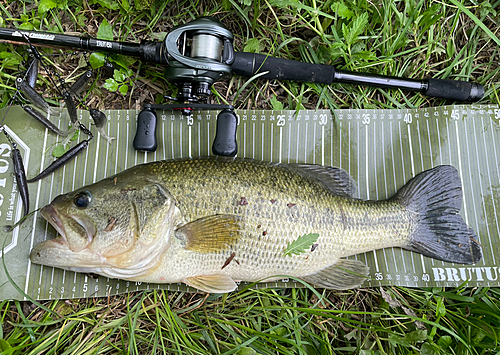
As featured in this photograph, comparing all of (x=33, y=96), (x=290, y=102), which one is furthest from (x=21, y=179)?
(x=290, y=102)

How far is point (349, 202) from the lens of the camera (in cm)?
224

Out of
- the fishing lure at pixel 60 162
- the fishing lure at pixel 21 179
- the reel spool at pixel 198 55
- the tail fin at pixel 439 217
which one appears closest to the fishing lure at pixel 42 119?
the fishing lure at pixel 60 162

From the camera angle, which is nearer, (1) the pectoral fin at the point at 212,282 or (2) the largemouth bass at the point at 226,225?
(2) the largemouth bass at the point at 226,225

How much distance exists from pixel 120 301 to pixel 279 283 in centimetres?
127

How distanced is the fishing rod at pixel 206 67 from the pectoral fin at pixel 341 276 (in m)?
1.15

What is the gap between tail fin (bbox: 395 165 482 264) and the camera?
7.79ft

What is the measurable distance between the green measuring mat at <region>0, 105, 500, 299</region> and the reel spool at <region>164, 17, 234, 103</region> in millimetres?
370

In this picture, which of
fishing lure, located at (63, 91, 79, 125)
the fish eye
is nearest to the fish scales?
the fish eye

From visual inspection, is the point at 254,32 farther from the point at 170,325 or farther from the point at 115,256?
the point at 170,325

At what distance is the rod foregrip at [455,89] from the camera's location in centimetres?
259

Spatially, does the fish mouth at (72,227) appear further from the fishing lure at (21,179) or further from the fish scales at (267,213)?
the fishing lure at (21,179)

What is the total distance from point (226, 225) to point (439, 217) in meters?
1.70

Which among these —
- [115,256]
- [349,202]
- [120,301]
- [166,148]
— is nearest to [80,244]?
[115,256]

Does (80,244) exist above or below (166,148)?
below
